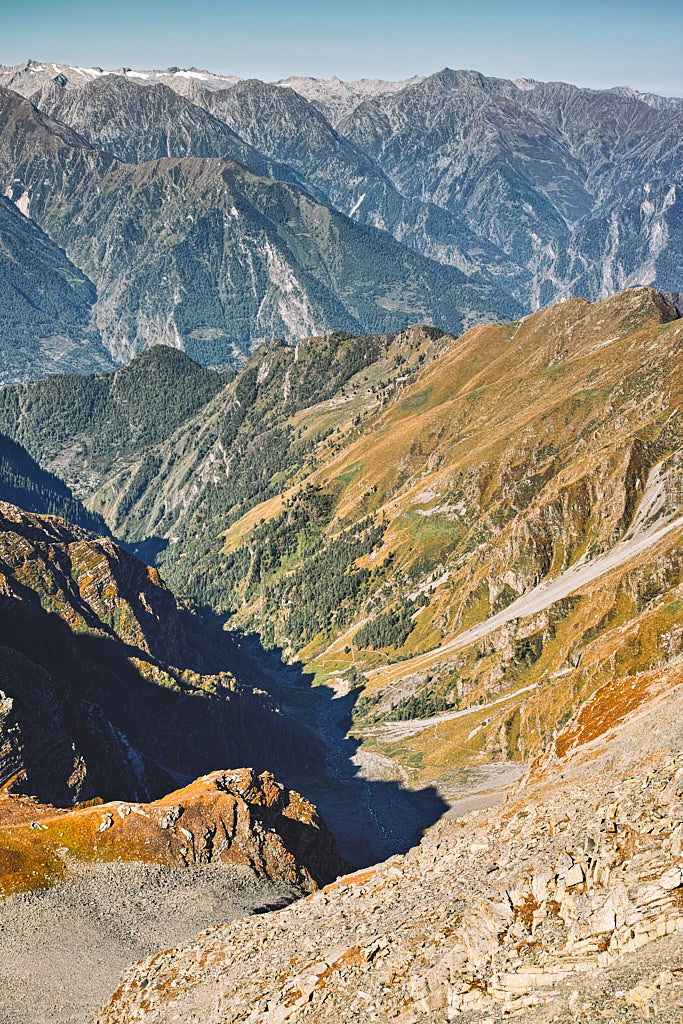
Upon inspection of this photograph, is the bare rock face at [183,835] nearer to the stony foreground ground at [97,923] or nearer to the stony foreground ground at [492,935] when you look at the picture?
the stony foreground ground at [97,923]

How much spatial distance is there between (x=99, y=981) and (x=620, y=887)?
57.0m

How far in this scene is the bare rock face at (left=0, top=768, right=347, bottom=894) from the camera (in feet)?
356

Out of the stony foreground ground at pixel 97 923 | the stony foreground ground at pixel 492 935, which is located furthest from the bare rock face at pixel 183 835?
the stony foreground ground at pixel 492 935

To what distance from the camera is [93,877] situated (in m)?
107

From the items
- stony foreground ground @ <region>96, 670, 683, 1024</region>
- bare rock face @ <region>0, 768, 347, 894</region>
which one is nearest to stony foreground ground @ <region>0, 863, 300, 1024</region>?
bare rock face @ <region>0, 768, 347, 894</region>

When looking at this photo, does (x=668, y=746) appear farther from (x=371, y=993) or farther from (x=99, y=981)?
(x=99, y=981)

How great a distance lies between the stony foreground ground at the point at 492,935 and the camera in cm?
4756

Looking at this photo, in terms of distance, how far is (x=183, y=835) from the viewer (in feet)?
388

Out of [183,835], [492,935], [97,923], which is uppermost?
[492,935]

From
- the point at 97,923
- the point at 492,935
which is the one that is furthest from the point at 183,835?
the point at 492,935

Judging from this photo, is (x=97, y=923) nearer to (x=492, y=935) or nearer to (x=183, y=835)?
(x=183, y=835)

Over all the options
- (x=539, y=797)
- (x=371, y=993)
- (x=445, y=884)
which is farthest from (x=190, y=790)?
(x=371, y=993)

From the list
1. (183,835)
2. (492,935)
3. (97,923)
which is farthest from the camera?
(183,835)

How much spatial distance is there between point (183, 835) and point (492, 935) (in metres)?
69.2
